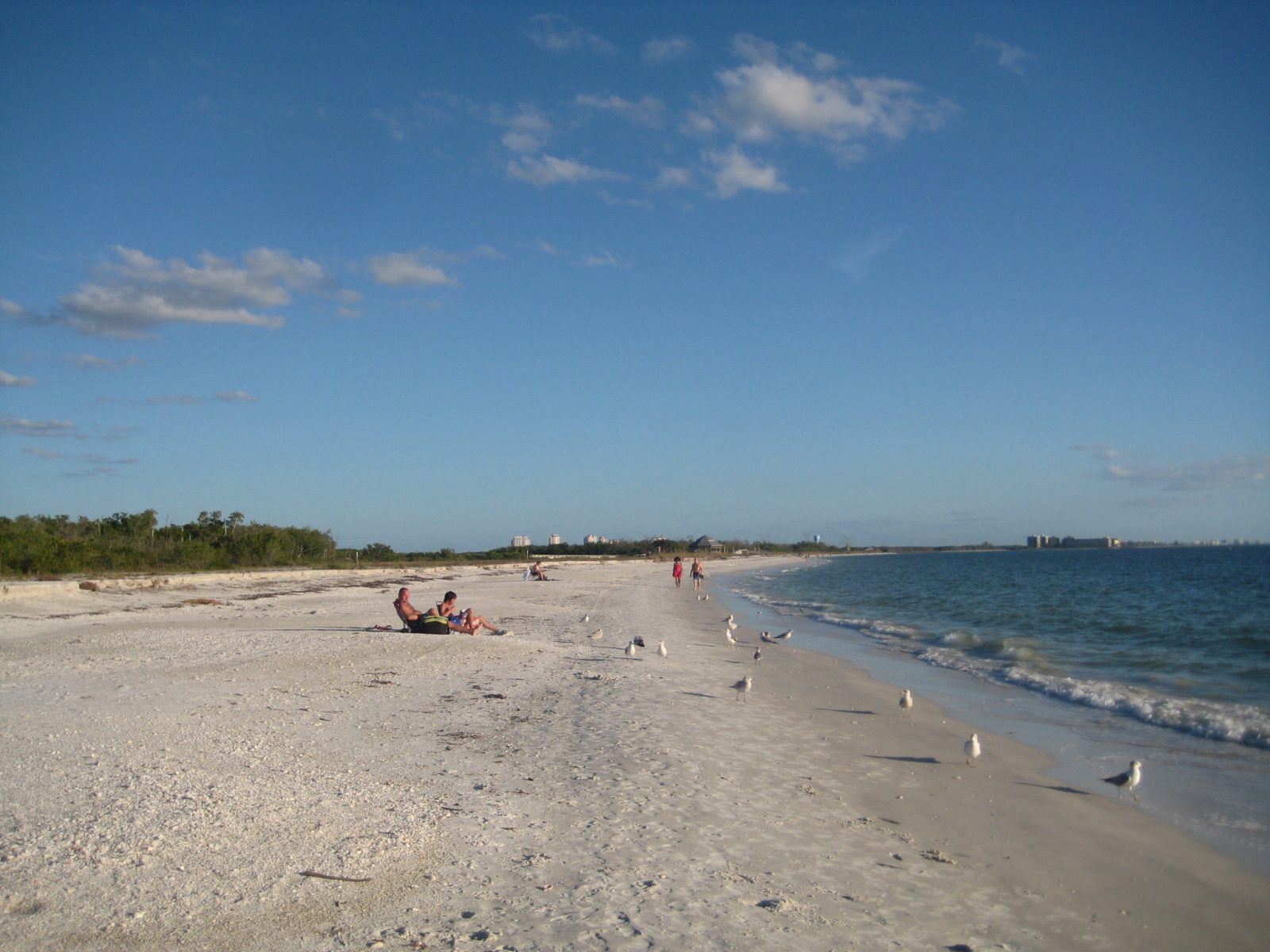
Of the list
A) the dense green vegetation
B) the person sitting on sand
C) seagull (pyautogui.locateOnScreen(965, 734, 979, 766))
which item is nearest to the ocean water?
seagull (pyautogui.locateOnScreen(965, 734, 979, 766))

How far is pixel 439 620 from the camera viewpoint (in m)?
16.5

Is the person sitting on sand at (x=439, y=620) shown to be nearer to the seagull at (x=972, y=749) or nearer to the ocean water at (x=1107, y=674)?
the ocean water at (x=1107, y=674)

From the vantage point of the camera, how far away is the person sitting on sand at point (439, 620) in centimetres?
1652

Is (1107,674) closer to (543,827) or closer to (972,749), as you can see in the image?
(972,749)

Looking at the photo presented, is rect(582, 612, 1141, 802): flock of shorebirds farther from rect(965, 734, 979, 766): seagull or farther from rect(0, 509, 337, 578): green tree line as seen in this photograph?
rect(0, 509, 337, 578): green tree line

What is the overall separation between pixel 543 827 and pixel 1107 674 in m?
14.0

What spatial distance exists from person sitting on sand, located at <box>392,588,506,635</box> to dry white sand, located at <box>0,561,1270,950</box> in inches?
169

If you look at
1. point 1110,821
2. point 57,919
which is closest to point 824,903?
point 1110,821

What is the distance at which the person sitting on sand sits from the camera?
54.2 feet

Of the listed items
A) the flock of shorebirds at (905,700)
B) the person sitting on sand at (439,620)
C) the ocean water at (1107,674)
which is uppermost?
the person sitting on sand at (439,620)

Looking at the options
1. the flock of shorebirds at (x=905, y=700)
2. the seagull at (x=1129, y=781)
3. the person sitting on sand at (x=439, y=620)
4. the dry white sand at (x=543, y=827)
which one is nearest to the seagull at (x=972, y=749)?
the flock of shorebirds at (x=905, y=700)

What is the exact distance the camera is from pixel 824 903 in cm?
506

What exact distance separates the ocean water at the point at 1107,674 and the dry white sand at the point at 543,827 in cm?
95

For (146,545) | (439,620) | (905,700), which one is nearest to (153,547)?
(146,545)
